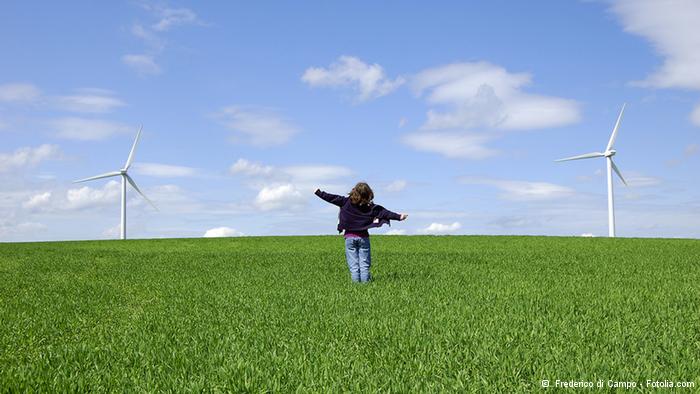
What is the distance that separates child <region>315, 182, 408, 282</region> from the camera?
13047 mm

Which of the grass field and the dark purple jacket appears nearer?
the grass field

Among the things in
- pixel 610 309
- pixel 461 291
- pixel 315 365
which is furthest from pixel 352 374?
pixel 461 291

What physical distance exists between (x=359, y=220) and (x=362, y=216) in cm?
11

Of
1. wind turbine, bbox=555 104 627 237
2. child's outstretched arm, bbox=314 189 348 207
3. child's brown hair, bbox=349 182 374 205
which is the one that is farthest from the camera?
wind turbine, bbox=555 104 627 237

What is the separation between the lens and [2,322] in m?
9.73

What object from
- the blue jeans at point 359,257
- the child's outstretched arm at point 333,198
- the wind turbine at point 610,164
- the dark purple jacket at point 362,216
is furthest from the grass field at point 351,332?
the wind turbine at point 610,164

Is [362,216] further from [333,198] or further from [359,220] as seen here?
[333,198]

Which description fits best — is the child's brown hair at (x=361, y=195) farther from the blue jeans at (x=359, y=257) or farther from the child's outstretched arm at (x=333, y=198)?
the blue jeans at (x=359, y=257)

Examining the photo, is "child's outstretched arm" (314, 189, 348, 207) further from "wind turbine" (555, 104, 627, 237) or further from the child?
"wind turbine" (555, 104, 627, 237)

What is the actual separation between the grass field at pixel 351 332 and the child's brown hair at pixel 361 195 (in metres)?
1.76

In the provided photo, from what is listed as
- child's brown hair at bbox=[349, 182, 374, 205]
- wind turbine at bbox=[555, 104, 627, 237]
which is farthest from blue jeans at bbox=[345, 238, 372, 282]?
wind turbine at bbox=[555, 104, 627, 237]

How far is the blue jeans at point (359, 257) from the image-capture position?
43.2 ft

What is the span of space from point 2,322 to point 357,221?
674 centimetres

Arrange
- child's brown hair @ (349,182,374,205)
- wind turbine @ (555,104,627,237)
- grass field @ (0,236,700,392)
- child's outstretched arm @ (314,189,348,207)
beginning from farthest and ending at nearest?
wind turbine @ (555,104,627,237) < child's outstretched arm @ (314,189,348,207) < child's brown hair @ (349,182,374,205) < grass field @ (0,236,700,392)
